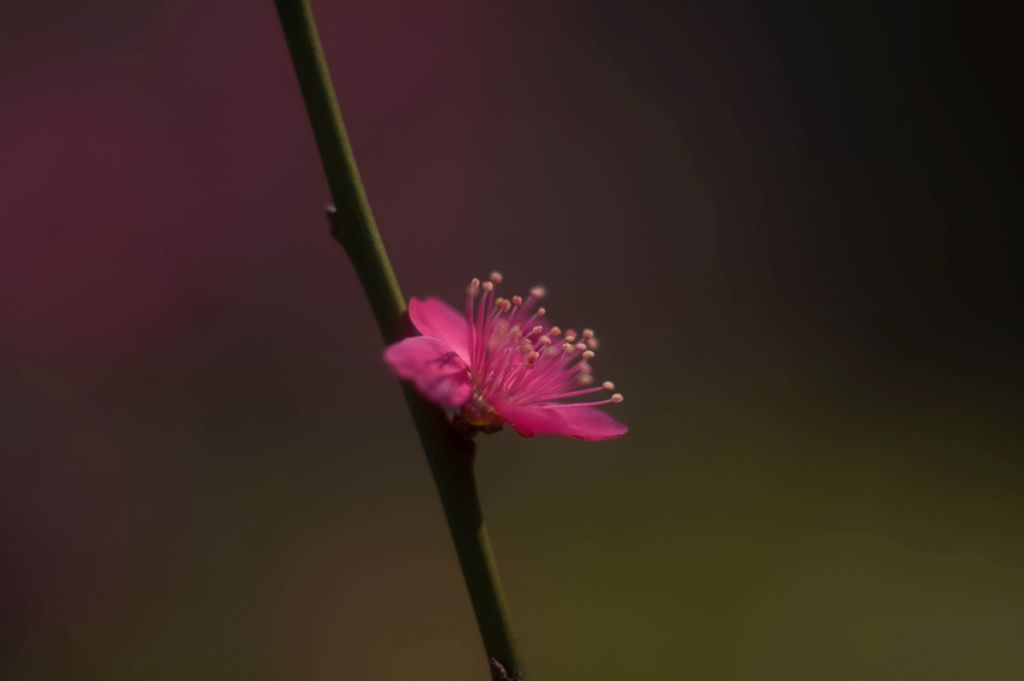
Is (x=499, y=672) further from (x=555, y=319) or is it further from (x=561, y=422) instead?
(x=555, y=319)

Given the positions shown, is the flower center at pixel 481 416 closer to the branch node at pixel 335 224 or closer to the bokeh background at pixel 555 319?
the branch node at pixel 335 224

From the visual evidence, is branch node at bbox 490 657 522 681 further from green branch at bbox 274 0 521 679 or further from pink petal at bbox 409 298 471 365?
pink petal at bbox 409 298 471 365

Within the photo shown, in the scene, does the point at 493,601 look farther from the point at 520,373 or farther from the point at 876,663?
the point at 876,663

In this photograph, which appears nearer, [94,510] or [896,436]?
[94,510]

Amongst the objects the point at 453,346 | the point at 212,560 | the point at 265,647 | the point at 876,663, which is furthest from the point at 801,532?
the point at 453,346

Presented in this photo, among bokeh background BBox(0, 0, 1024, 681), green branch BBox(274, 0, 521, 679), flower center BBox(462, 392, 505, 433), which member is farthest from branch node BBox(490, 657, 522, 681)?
bokeh background BBox(0, 0, 1024, 681)

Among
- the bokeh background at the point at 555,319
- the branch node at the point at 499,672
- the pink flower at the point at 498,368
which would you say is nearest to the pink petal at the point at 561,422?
the pink flower at the point at 498,368
